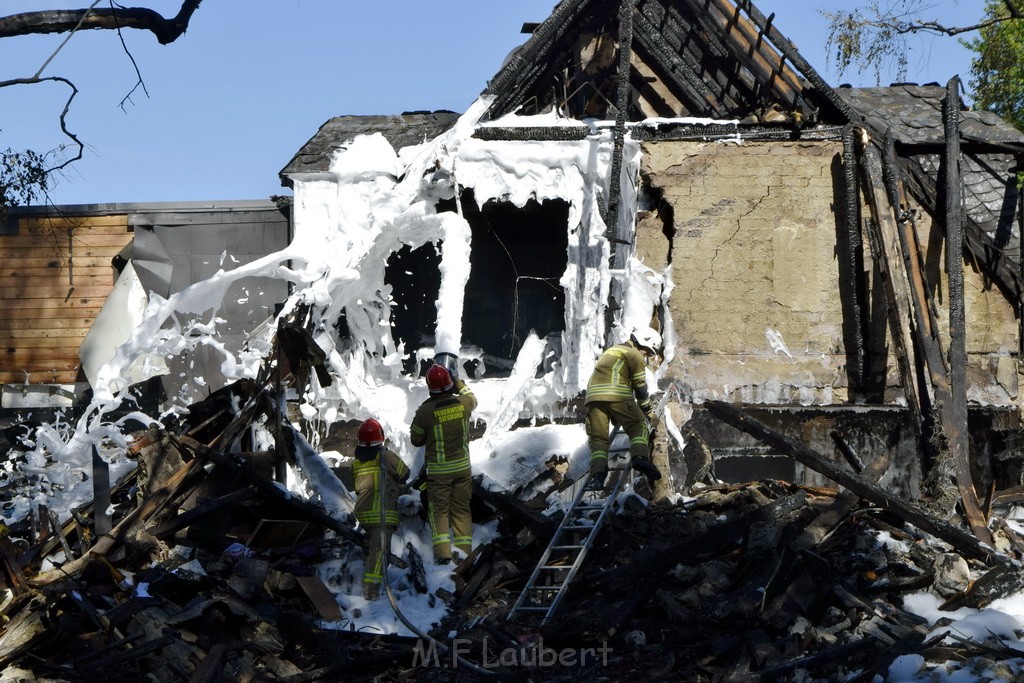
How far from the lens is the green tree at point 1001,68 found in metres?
18.6

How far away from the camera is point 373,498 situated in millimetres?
8375

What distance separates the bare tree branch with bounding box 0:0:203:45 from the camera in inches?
241

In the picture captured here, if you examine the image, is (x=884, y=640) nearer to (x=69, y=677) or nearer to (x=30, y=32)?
(x=69, y=677)

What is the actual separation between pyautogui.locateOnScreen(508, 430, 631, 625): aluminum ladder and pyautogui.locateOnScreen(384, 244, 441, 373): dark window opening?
3.82 m

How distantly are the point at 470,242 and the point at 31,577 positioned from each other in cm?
564

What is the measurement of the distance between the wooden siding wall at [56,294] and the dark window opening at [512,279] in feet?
15.8

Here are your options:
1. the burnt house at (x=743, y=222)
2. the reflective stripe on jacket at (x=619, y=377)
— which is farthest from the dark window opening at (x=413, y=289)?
the reflective stripe on jacket at (x=619, y=377)

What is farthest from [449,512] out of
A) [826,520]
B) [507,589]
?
[826,520]

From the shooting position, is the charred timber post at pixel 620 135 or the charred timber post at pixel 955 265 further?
the charred timber post at pixel 620 135

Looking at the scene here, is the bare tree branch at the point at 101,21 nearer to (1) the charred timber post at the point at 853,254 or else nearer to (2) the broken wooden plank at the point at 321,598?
(2) the broken wooden plank at the point at 321,598

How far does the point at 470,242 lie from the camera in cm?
1178

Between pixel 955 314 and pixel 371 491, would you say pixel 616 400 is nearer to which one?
pixel 371 491

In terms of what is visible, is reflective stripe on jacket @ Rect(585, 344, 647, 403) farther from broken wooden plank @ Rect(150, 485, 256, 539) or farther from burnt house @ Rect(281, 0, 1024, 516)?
broken wooden plank @ Rect(150, 485, 256, 539)

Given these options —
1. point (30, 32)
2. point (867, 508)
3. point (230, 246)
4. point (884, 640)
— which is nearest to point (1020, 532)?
point (867, 508)
